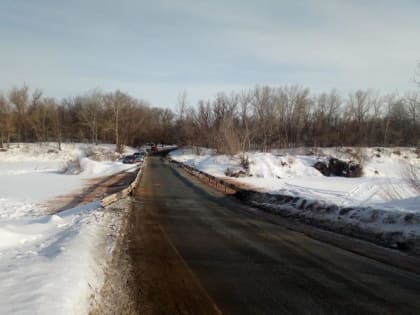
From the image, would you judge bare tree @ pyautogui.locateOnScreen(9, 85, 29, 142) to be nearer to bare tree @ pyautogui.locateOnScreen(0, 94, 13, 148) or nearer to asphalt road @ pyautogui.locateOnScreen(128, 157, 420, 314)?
bare tree @ pyautogui.locateOnScreen(0, 94, 13, 148)

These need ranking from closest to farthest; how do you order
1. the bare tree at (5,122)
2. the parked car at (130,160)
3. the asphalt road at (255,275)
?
the asphalt road at (255,275) → the parked car at (130,160) → the bare tree at (5,122)

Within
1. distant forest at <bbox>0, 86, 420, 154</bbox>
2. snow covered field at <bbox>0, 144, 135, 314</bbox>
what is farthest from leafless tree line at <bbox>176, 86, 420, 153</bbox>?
snow covered field at <bbox>0, 144, 135, 314</bbox>

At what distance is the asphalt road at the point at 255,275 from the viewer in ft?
17.2

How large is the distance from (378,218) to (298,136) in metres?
83.6

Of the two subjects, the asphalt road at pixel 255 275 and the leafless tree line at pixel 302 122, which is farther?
the leafless tree line at pixel 302 122

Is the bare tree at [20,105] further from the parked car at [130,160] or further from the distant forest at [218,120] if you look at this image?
the parked car at [130,160]

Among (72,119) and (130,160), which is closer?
(130,160)

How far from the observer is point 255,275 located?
6559mm

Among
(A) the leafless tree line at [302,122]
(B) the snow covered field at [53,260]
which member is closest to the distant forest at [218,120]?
(A) the leafless tree line at [302,122]

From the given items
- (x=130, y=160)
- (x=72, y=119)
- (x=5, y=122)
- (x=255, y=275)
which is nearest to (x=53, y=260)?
(x=255, y=275)

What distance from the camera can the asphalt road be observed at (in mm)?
5234

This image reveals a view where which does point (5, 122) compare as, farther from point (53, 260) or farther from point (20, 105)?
point (53, 260)

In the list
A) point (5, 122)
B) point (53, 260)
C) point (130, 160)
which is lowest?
point (130, 160)

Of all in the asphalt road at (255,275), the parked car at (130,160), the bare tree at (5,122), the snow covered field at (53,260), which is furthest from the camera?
the bare tree at (5,122)
